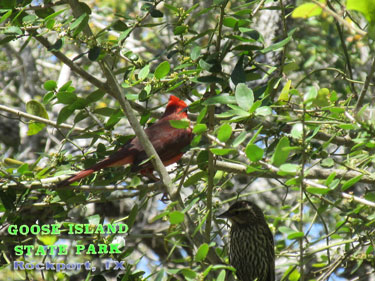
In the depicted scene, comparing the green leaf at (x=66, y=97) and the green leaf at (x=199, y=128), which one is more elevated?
the green leaf at (x=66, y=97)

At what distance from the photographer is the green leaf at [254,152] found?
94.7 inches

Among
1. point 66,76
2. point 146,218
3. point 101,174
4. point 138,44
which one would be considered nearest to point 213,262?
point 101,174

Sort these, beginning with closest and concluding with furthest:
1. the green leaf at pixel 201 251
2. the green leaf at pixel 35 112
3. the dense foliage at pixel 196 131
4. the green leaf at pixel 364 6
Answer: the green leaf at pixel 364 6 → the green leaf at pixel 201 251 → the dense foliage at pixel 196 131 → the green leaf at pixel 35 112

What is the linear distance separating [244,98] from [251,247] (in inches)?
78.5

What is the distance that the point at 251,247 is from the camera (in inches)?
165

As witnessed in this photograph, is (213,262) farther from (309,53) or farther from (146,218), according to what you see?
(309,53)

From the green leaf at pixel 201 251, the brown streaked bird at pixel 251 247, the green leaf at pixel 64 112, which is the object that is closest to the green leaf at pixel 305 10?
the green leaf at pixel 201 251

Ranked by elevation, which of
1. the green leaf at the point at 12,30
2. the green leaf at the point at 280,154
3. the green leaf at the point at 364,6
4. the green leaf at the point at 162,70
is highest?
the green leaf at the point at 12,30

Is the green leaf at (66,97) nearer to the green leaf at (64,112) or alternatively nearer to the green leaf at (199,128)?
the green leaf at (64,112)

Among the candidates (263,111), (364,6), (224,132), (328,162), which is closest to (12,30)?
(224,132)

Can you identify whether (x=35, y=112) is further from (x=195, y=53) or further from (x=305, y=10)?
(x=305, y=10)

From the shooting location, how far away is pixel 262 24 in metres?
5.27

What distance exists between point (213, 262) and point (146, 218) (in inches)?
116

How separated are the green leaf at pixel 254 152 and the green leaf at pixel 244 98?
165 mm
